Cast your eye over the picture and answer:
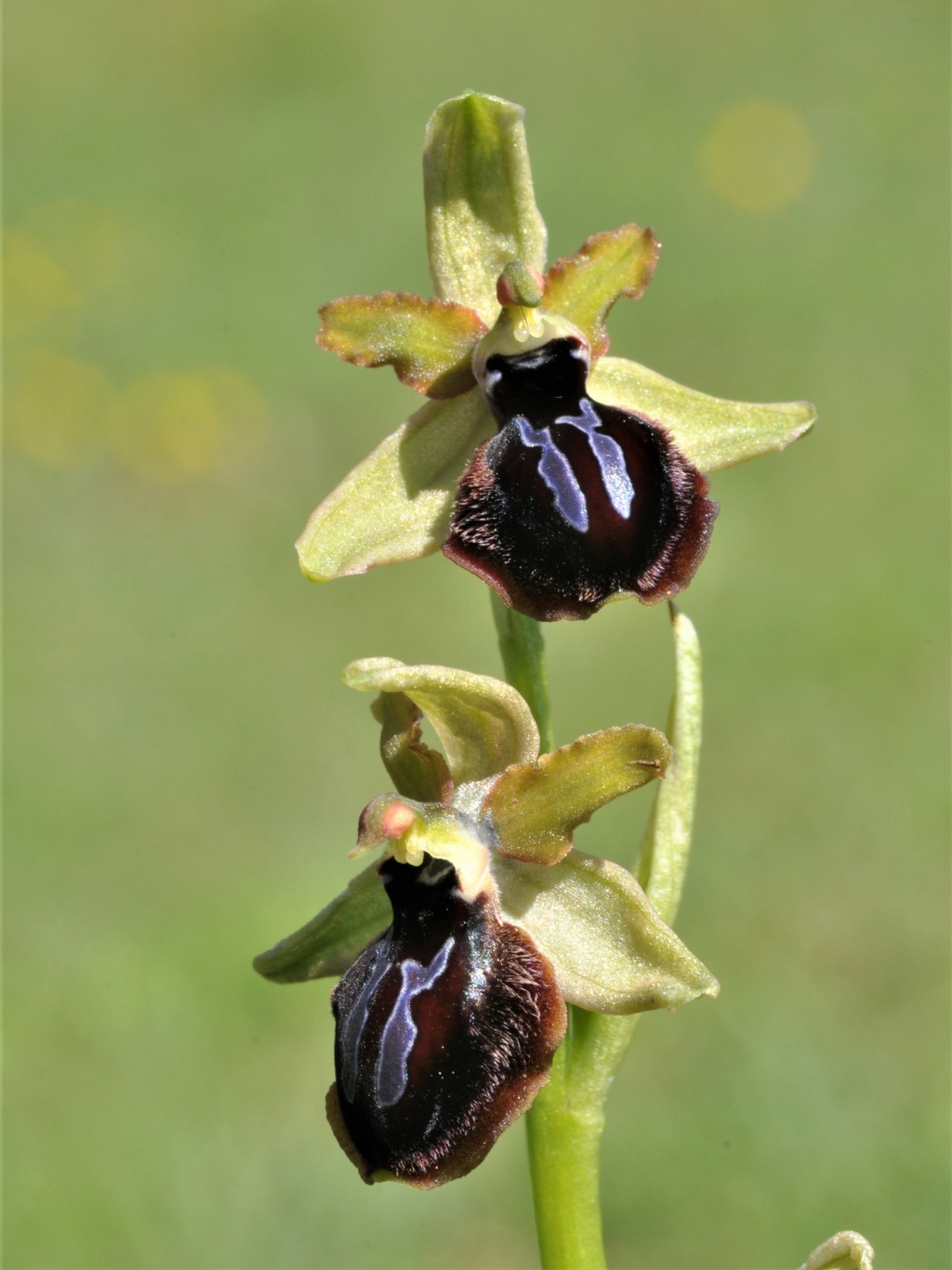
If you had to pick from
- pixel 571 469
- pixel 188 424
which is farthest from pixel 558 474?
pixel 188 424

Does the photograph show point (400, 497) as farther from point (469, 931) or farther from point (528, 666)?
point (469, 931)

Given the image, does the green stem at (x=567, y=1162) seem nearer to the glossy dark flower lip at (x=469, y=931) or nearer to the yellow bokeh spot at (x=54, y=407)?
the glossy dark flower lip at (x=469, y=931)

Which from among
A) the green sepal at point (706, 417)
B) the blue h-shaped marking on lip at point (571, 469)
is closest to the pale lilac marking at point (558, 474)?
the blue h-shaped marking on lip at point (571, 469)

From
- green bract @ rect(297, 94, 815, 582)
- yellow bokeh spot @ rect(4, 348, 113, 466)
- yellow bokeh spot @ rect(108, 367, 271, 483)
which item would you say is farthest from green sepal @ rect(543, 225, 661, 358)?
yellow bokeh spot @ rect(4, 348, 113, 466)

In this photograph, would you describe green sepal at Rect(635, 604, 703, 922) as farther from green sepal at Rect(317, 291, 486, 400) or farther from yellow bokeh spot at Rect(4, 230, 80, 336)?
yellow bokeh spot at Rect(4, 230, 80, 336)

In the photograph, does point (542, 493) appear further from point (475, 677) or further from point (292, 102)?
point (292, 102)

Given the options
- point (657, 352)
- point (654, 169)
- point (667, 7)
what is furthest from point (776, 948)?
point (667, 7)
